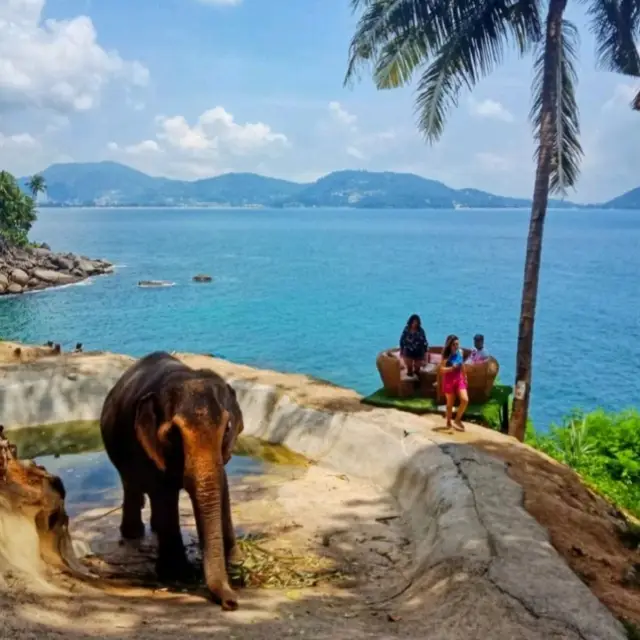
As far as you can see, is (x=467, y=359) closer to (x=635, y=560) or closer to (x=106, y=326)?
(x=635, y=560)

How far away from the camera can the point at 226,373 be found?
20.1 metres

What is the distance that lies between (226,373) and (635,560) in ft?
38.8

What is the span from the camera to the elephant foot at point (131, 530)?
11070 millimetres

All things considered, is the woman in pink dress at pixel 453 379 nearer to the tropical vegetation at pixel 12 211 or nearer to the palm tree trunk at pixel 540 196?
the palm tree trunk at pixel 540 196

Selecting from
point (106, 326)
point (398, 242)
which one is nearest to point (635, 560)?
point (106, 326)

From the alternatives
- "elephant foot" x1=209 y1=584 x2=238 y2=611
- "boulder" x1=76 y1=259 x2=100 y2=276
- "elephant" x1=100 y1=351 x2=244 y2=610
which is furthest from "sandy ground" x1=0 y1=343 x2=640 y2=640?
"boulder" x1=76 y1=259 x2=100 y2=276

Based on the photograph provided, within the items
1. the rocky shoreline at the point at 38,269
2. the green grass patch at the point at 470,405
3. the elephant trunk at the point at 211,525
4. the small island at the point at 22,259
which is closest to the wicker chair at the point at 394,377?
the green grass patch at the point at 470,405

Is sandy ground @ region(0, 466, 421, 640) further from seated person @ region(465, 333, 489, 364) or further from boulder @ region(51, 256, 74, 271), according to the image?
boulder @ region(51, 256, 74, 271)

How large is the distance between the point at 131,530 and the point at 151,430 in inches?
141

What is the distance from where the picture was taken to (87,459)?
16.3 meters

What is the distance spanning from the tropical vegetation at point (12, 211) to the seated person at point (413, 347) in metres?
54.9

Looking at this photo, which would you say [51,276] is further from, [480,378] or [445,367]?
[445,367]

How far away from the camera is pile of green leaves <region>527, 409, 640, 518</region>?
16328 mm

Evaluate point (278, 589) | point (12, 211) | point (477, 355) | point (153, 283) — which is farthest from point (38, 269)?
point (278, 589)
